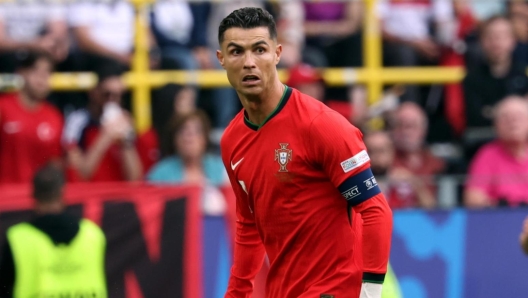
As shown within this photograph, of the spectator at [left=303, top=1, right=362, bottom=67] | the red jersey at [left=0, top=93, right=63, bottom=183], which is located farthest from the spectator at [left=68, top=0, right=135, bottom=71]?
the spectator at [left=303, top=1, right=362, bottom=67]

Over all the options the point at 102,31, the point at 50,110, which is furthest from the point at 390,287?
the point at 102,31

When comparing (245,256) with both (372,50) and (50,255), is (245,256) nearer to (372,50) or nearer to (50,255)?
(50,255)

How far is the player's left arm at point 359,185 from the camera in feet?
15.4

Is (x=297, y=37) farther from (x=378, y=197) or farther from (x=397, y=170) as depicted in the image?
(x=378, y=197)

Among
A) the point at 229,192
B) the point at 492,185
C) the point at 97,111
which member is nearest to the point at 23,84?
the point at 97,111

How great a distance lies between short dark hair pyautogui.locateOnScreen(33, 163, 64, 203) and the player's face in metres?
3.65

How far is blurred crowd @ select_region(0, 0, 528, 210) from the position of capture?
9.16 metres

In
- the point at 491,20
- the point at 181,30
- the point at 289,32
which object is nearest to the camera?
the point at 491,20

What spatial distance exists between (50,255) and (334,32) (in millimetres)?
3995

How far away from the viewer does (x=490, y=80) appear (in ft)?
32.9

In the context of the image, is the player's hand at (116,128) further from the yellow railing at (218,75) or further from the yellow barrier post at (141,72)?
the yellow barrier post at (141,72)

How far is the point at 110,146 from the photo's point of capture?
9359 mm

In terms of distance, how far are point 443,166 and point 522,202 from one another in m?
1.02

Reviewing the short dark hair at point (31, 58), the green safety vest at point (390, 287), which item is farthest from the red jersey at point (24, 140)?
the green safety vest at point (390, 287)
